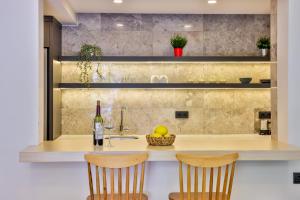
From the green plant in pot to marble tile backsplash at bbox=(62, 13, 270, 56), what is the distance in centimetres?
17

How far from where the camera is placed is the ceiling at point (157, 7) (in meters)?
4.50

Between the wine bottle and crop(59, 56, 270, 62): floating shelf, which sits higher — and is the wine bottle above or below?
below

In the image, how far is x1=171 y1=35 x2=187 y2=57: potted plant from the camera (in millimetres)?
4961

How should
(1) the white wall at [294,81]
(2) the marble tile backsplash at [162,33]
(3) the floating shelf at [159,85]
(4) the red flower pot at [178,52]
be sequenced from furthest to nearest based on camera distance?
1. (2) the marble tile backsplash at [162,33]
2. (4) the red flower pot at [178,52]
3. (3) the floating shelf at [159,85]
4. (1) the white wall at [294,81]

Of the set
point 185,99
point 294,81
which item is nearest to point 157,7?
point 185,99

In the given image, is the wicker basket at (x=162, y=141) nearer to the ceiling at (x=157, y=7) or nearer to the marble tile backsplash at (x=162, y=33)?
the ceiling at (x=157, y=7)

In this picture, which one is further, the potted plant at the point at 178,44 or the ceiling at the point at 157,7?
the potted plant at the point at 178,44

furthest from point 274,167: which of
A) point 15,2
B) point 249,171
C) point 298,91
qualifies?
point 15,2

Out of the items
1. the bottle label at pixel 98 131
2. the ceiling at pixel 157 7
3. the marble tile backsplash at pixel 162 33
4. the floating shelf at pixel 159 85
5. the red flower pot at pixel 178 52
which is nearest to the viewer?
the bottle label at pixel 98 131

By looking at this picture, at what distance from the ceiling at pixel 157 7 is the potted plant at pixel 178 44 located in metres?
0.38

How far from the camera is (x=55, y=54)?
4742 mm

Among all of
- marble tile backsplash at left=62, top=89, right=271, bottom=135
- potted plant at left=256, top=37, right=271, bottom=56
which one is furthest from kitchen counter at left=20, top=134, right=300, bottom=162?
potted plant at left=256, top=37, right=271, bottom=56

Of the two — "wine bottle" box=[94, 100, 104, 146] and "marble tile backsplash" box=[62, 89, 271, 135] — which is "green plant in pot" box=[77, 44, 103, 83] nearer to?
"marble tile backsplash" box=[62, 89, 271, 135]

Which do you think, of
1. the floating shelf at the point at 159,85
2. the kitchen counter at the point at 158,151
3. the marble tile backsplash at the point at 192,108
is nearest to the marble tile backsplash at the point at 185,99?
the marble tile backsplash at the point at 192,108
